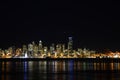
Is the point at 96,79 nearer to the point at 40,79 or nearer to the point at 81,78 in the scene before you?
the point at 81,78

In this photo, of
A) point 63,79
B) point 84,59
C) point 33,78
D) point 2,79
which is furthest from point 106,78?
point 84,59

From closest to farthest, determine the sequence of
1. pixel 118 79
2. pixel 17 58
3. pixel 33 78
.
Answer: pixel 118 79 < pixel 33 78 < pixel 17 58

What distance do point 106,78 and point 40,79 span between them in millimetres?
7999

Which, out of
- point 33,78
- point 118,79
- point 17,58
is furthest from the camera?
point 17,58

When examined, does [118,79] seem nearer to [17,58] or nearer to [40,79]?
[40,79]

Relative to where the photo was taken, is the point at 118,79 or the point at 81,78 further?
the point at 81,78

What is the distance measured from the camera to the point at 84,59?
198m

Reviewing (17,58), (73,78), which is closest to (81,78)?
(73,78)

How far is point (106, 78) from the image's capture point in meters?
54.0

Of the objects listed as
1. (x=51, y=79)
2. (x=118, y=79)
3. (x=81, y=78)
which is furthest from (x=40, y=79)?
(x=118, y=79)

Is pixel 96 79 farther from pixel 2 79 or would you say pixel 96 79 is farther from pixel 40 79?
pixel 2 79

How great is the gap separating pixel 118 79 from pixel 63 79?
6679mm

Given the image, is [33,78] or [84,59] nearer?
[33,78]

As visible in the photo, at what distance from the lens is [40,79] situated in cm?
5353
